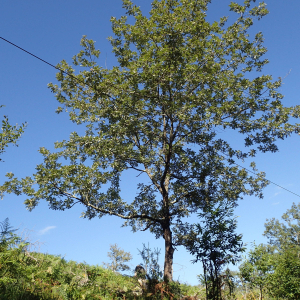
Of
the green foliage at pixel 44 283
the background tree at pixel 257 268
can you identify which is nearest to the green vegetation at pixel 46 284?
the green foliage at pixel 44 283

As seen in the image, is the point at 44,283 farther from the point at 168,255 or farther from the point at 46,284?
the point at 168,255

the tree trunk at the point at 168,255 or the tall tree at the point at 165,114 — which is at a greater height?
the tall tree at the point at 165,114

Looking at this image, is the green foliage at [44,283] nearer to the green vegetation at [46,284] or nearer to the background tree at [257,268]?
the green vegetation at [46,284]

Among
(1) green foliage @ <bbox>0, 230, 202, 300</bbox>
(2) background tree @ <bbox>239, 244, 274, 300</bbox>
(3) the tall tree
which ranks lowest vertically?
(1) green foliage @ <bbox>0, 230, 202, 300</bbox>

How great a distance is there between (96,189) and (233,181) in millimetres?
8215

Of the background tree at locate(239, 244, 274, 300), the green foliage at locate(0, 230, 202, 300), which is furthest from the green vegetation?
the background tree at locate(239, 244, 274, 300)

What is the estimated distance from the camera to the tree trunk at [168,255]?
573 inches

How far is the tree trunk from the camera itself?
14.5m

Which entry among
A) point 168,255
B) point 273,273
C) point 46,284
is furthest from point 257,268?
point 46,284

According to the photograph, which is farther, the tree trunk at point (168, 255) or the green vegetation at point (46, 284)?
the tree trunk at point (168, 255)

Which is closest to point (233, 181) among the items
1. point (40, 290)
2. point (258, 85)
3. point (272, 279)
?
point (258, 85)

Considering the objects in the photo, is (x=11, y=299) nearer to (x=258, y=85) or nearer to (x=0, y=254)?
(x=0, y=254)

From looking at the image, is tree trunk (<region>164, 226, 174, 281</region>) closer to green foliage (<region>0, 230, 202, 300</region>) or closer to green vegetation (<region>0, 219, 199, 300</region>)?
green vegetation (<region>0, 219, 199, 300</region>)

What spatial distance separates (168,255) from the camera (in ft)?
50.1
